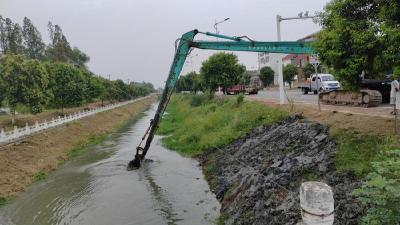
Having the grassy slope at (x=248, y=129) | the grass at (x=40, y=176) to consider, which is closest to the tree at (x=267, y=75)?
the grassy slope at (x=248, y=129)

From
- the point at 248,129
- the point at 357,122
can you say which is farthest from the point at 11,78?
the point at 357,122

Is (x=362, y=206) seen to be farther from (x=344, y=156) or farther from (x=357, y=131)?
(x=357, y=131)

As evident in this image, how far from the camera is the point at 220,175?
18859 mm

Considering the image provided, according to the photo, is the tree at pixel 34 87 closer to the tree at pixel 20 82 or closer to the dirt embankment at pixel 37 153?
the tree at pixel 20 82

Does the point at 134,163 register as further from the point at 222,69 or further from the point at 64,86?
the point at 64,86

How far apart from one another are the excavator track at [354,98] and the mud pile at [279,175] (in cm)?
400

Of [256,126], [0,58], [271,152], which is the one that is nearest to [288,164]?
[271,152]

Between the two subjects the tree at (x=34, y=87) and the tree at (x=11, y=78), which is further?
the tree at (x=34, y=87)

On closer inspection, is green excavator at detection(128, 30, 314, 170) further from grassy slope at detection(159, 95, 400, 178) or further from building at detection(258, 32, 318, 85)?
building at detection(258, 32, 318, 85)

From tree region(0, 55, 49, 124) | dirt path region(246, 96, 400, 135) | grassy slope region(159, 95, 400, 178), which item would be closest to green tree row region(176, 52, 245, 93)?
grassy slope region(159, 95, 400, 178)

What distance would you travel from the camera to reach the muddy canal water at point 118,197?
49.0ft

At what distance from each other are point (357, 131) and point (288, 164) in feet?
8.67

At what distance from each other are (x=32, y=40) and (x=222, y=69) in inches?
2058

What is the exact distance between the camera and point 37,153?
A: 86.4 ft
